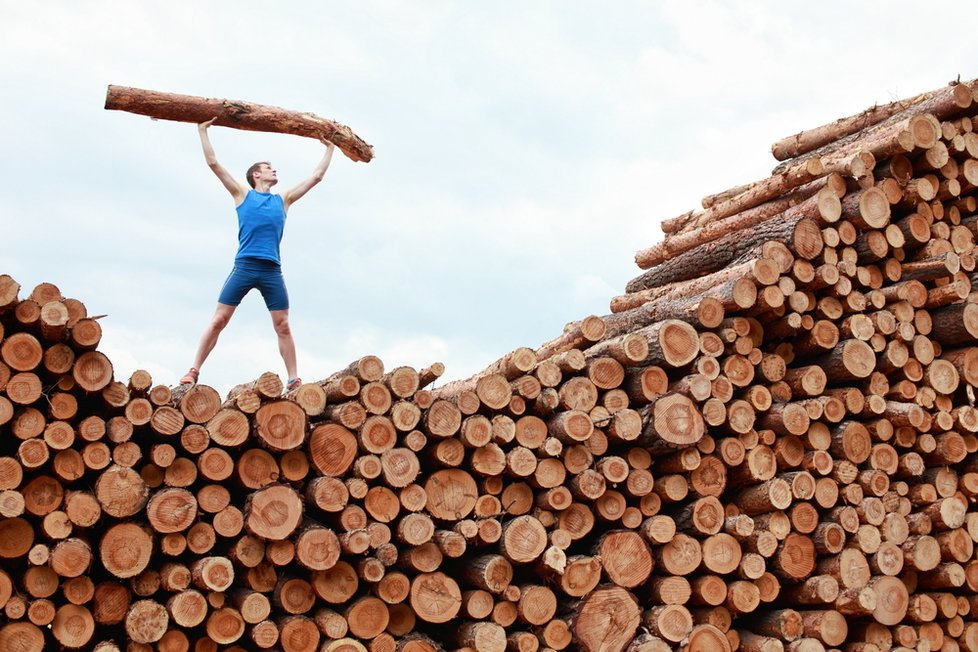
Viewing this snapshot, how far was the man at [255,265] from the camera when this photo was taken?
24.5 feet

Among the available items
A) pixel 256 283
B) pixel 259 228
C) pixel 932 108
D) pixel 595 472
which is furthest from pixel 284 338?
pixel 932 108

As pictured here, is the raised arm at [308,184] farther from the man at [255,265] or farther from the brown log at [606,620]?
the brown log at [606,620]

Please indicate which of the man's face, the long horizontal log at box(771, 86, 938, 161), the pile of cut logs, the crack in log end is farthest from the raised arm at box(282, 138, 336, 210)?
the long horizontal log at box(771, 86, 938, 161)

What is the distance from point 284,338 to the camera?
7.57 m

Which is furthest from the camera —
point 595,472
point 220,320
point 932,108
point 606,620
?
point 932,108

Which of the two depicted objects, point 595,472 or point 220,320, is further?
point 220,320

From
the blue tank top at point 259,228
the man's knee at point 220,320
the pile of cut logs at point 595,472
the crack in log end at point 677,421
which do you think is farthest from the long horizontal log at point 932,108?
the man's knee at point 220,320

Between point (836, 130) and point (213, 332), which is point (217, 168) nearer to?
point (213, 332)

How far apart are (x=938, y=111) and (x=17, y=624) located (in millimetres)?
7693

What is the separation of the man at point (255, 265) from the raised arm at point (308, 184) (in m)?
0.24

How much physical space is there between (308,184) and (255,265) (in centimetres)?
91

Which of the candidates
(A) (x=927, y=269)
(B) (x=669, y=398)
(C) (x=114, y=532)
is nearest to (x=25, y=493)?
(C) (x=114, y=532)

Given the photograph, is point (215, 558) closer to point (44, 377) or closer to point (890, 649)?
point (44, 377)

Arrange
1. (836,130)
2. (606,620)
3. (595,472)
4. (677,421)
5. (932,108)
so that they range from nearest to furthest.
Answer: (606,620) → (595,472) → (677,421) → (932,108) → (836,130)
